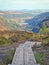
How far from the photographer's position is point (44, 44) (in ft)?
99.2

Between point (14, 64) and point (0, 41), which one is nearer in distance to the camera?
point (14, 64)

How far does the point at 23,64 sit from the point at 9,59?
2.35 metres

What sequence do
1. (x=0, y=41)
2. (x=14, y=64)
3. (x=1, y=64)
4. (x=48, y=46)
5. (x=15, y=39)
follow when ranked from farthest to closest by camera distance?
(x=15, y=39) → (x=0, y=41) → (x=48, y=46) → (x=1, y=64) → (x=14, y=64)

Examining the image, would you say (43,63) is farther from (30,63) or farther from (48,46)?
(48,46)

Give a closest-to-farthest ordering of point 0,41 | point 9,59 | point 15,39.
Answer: point 9,59 < point 0,41 < point 15,39

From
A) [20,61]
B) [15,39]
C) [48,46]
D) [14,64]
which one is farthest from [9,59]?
[15,39]

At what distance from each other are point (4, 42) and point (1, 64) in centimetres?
1907

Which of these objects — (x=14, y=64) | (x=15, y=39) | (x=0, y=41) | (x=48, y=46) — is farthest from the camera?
(x=15, y=39)

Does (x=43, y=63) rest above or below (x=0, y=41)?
above

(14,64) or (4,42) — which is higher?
(14,64)

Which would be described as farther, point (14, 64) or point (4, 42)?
point (4, 42)

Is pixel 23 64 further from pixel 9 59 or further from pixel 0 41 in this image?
pixel 0 41

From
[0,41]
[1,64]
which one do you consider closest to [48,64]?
[1,64]

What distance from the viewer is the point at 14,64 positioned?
1573 cm
